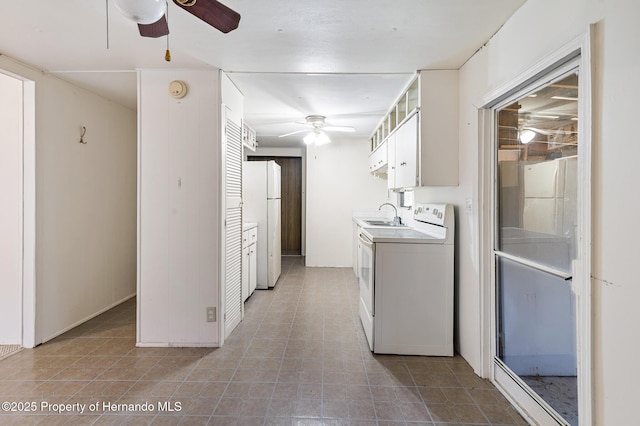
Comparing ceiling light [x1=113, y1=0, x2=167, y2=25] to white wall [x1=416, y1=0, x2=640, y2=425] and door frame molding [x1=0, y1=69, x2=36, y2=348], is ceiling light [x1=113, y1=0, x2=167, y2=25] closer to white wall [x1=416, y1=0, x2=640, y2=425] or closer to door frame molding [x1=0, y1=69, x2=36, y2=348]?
white wall [x1=416, y1=0, x2=640, y2=425]

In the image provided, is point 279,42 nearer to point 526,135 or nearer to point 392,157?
point 526,135

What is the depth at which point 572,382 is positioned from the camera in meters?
1.56

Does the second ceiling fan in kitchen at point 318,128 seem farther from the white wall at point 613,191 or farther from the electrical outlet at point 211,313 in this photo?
the white wall at point 613,191

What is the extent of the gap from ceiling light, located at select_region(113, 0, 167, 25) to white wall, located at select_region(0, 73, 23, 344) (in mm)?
2415

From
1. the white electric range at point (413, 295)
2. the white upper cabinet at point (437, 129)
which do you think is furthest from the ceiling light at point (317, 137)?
the white electric range at point (413, 295)

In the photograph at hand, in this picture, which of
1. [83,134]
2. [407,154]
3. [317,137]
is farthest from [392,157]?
[83,134]

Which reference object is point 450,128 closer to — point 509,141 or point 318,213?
point 509,141

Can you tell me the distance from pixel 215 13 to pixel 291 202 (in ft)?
18.5

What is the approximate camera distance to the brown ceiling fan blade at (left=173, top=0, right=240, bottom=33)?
1.28 m

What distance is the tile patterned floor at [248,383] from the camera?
1.82 meters

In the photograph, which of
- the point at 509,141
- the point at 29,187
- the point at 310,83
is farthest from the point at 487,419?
the point at 29,187

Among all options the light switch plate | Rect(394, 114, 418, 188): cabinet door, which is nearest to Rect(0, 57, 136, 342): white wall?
Rect(394, 114, 418, 188): cabinet door

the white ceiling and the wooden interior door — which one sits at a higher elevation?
the white ceiling

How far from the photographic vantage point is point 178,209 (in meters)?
2.68
